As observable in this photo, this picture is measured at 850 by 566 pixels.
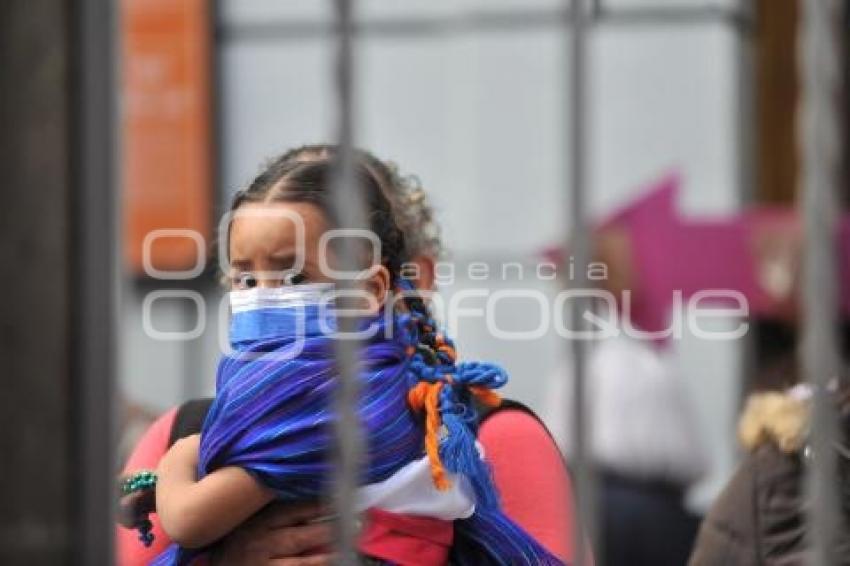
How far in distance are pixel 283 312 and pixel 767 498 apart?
32.5 inches

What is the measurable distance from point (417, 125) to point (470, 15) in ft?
1.35

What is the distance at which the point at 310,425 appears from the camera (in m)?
1.95

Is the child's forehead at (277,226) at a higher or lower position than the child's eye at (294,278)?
higher

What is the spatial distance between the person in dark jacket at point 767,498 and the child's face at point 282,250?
0.65 m

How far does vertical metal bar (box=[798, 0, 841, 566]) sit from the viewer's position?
4.84 feet

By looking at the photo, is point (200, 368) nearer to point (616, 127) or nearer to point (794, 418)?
point (616, 127)

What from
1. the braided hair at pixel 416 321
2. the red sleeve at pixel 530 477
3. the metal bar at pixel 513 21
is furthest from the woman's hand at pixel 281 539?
the metal bar at pixel 513 21

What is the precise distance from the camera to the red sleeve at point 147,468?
2.08 meters

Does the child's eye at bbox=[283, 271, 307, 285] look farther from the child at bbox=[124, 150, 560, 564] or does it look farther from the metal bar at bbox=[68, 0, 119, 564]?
the metal bar at bbox=[68, 0, 119, 564]

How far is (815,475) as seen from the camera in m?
1.48

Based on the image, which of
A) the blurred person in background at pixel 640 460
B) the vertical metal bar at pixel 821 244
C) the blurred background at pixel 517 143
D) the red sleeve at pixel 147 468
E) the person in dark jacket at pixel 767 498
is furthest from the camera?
the blurred background at pixel 517 143

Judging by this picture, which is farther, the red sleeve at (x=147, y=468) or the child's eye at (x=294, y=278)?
the red sleeve at (x=147, y=468)

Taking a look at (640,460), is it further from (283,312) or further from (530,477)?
(283,312)

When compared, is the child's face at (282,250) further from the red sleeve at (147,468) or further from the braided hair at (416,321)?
the red sleeve at (147,468)
